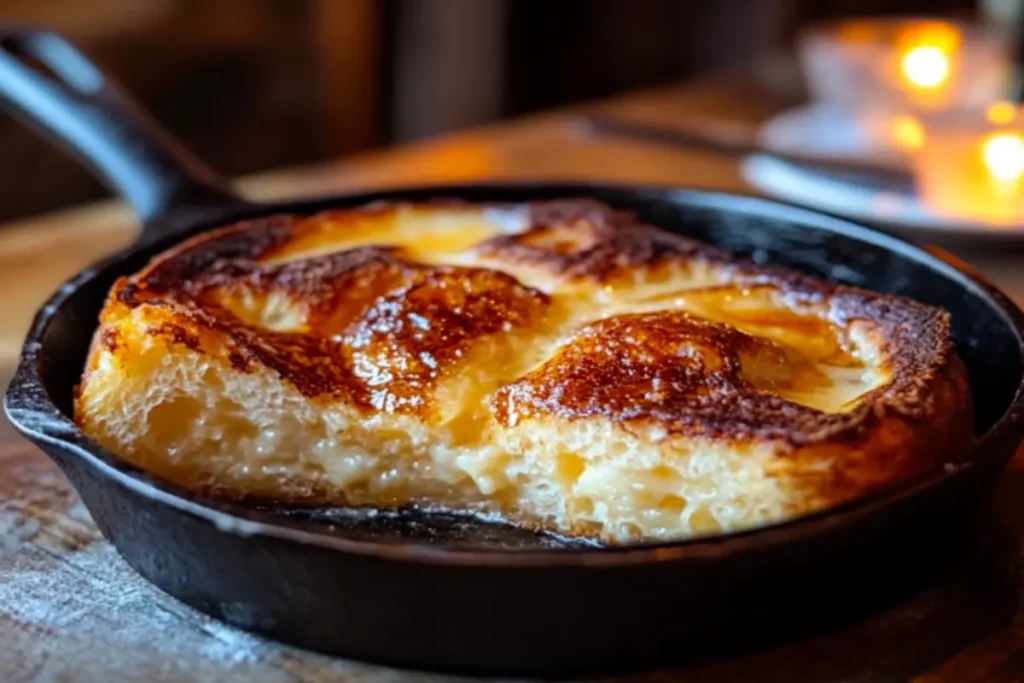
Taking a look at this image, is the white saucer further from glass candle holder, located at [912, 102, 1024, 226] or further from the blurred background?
the blurred background

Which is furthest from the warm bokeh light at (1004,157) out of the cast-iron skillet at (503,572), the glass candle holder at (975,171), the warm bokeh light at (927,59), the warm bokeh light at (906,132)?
the cast-iron skillet at (503,572)

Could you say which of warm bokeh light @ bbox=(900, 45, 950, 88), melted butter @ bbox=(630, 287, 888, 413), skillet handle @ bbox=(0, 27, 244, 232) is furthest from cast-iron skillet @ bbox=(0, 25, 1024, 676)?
warm bokeh light @ bbox=(900, 45, 950, 88)

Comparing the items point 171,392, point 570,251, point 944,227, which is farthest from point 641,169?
point 171,392

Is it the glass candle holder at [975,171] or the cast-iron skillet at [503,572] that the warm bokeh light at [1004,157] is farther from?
the cast-iron skillet at [503,572]

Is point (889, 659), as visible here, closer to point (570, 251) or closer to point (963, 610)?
point (963, 610)

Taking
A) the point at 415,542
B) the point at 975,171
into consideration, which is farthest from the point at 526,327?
the point at 975,171
